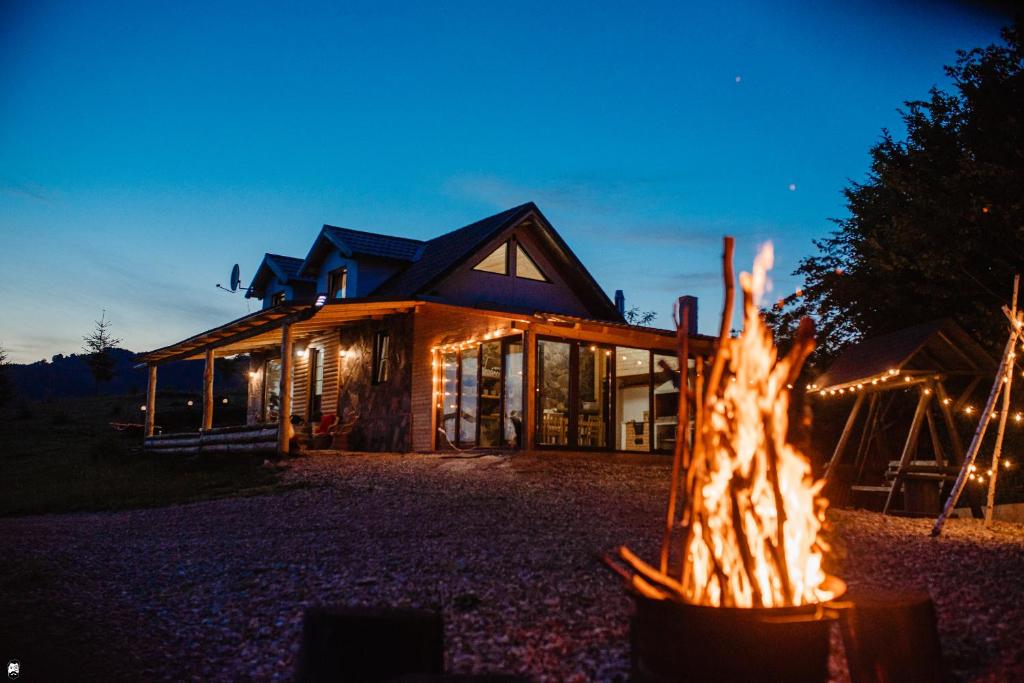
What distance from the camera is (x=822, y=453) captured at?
1722 cm

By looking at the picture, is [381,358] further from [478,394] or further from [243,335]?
[243,335]

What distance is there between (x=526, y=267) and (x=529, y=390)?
6.88 m

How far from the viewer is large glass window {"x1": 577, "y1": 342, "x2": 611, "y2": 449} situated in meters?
18.0

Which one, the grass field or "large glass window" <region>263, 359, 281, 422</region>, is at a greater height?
"large glass window" <region>263, 359, 281, 422</region>

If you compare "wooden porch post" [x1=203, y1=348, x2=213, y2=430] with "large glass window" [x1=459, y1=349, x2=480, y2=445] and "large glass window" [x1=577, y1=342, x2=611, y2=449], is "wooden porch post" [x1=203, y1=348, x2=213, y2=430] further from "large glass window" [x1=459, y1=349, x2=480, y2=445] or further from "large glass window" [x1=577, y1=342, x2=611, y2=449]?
"large glass window" [x1=577, y1=342, x2=611, y2=449]

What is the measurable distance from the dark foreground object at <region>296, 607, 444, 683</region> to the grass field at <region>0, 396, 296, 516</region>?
376 inches

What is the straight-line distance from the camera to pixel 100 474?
1697 cm

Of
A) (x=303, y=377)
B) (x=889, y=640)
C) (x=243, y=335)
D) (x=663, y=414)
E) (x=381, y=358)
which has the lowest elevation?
(x=889, y=640)

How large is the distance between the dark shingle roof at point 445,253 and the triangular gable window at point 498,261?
571mm

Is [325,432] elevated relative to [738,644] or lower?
elevated

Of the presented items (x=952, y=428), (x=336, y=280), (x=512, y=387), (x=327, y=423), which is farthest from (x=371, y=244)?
(x=952, y=428)

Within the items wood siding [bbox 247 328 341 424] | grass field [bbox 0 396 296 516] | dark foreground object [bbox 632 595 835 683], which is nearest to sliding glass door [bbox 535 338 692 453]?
grass field [bbox 0 396 296 516]

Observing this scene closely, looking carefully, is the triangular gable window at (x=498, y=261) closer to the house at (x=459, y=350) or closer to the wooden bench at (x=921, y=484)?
the house at (x=459, y=350)

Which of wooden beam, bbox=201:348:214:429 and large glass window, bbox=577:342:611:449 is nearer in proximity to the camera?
large glass window, bbox=577:342:611:449
